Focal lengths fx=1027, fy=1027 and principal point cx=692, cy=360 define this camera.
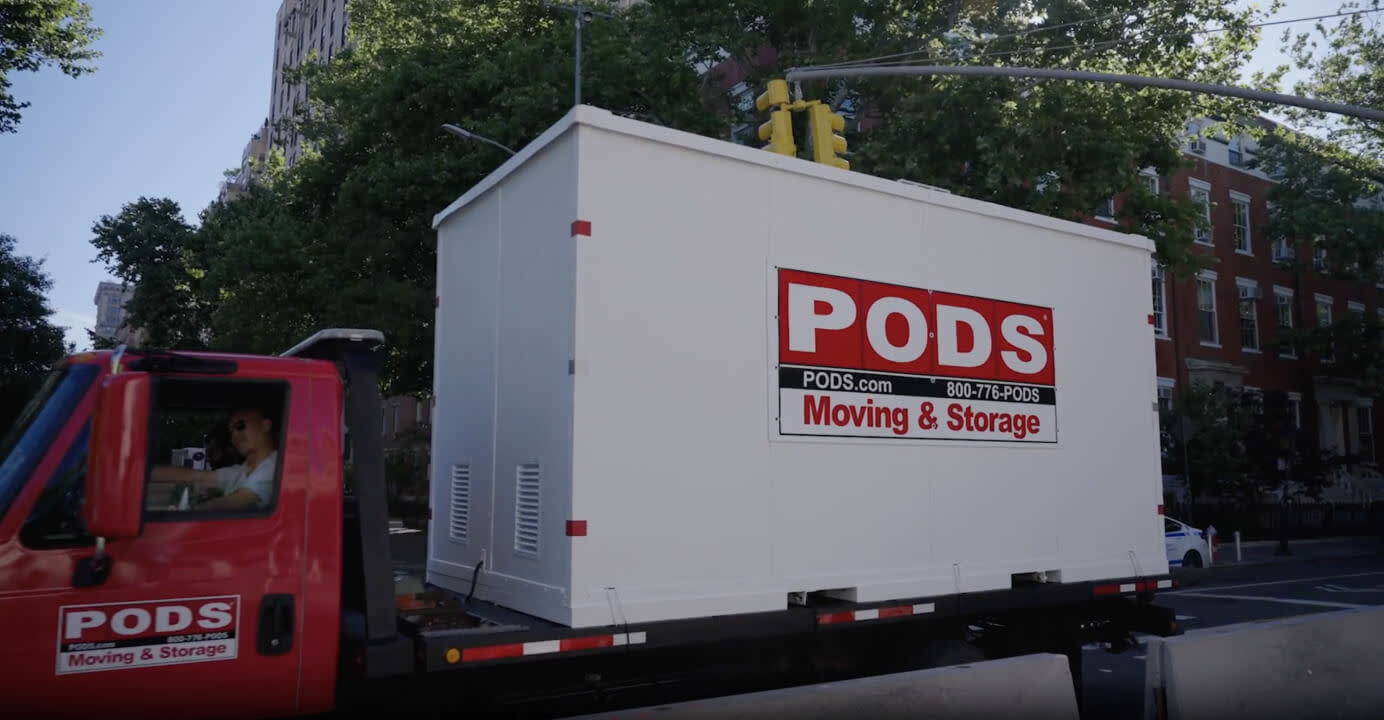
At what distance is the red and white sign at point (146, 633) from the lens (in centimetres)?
385

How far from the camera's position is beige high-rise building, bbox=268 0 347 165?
66.3 meters

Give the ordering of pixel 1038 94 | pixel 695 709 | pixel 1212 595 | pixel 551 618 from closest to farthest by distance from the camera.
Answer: pixel 695 709, pixel 551 618, pixel 1038 94, pixel 1212 595

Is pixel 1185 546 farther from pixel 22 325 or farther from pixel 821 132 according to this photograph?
pixel 22 325

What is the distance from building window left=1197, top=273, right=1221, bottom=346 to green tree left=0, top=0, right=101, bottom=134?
33091 mm

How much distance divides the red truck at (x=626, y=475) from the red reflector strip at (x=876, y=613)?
0.02 meters

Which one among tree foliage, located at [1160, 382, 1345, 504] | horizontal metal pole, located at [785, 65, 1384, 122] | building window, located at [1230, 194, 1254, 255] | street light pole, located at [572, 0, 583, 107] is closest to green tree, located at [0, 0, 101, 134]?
street light pole, located at [572, 0, 583, 107]

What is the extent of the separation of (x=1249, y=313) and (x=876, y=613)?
114 ft

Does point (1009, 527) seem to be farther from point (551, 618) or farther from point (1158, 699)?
point (551, 618)

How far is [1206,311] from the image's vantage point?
3347 cm

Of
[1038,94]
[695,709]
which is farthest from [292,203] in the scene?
[695,709]

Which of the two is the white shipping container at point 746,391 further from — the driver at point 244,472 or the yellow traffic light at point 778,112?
the yellow traffic light at point 778,112

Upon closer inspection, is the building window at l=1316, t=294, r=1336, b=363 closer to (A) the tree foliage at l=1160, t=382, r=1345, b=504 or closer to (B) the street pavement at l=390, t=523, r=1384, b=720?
(B) the street pavement at l=390, t=523, r=1384, b=720

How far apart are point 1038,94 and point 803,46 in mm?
5376

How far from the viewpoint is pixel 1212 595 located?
17.2 metres
